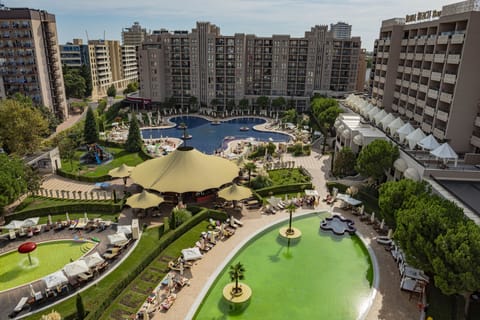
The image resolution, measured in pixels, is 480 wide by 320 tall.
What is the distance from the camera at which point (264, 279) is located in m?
29.3

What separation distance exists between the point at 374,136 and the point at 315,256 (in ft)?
75.7

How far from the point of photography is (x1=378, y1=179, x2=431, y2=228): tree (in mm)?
30594

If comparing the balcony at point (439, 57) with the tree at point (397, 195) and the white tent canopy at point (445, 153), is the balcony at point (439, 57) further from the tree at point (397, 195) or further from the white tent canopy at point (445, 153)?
the tree at point (397, 195)

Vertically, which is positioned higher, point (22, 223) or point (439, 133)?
point (439, 133)

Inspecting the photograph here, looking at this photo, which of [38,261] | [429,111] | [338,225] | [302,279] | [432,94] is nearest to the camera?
[302,279]

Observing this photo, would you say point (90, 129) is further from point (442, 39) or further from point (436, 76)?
point (442, 39)

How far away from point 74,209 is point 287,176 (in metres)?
29.7

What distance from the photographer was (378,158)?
41.2 m

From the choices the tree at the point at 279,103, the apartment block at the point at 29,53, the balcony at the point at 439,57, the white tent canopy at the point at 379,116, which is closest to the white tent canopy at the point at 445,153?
the balcony at the point at 439,57

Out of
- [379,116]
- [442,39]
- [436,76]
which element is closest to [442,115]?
[436,76]

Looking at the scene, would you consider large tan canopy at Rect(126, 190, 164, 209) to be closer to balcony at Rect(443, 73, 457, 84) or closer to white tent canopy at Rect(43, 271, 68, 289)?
white tent canopy at Rect(43, 271, 68, 289)

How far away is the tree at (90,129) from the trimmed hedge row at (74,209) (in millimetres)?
28773

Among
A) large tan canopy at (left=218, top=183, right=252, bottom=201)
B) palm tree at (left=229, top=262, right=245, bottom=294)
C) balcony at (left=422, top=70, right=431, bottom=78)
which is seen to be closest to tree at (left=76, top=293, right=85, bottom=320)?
palm tree at (left=229, top=262, right=245, bottom=294)

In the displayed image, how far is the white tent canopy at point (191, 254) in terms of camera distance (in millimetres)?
30159
